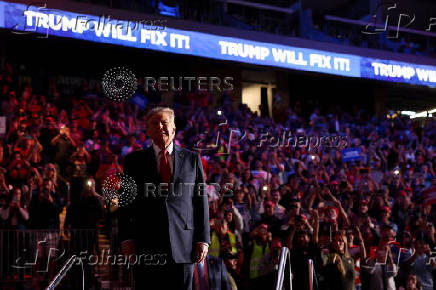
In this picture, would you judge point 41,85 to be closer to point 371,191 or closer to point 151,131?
point 371,191

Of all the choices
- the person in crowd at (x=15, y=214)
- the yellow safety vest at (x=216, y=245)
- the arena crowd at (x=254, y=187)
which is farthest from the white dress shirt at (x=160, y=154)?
the person in crowd at (x=15, y=214)

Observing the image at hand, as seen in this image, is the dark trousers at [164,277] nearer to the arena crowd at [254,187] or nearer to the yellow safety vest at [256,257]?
the arena crowd at [254,187]

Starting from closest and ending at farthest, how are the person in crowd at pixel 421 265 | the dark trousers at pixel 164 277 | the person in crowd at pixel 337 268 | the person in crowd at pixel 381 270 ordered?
the dark trousers at pixel 164 277
the person in crowd at pixel 337 268
the person in crowd at pixel 381 270
the person in crowd at pixel 421 265

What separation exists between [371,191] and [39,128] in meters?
6.58

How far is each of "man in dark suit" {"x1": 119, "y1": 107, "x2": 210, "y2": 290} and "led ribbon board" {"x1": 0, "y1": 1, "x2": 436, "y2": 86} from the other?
805cm

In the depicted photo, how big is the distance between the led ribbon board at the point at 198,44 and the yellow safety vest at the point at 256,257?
506 centimetres

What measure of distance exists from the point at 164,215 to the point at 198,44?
12.4 m

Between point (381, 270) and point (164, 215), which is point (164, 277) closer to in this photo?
point (164, 215)

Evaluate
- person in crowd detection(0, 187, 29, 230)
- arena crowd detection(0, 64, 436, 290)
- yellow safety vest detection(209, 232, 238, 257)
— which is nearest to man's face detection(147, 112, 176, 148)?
arena crowd detection(0, 64, 436, 290)

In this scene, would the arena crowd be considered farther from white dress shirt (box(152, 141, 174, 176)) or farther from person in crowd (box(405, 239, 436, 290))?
white dress shirt (box(152, 141, 174, 176))

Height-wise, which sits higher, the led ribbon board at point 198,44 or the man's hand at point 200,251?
the led ribbon board at point 198,44

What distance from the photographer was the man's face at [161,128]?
3.95 m

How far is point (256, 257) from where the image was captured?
8727 millimetres

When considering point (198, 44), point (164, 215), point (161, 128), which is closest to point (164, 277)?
point (164, 215)
